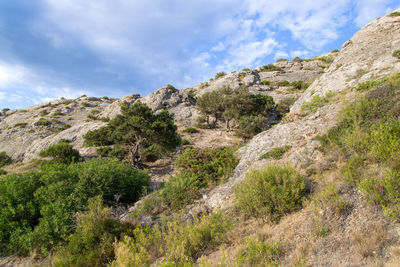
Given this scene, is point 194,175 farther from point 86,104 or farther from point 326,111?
point 86,104

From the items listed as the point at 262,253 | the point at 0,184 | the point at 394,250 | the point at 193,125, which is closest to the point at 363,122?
the point at 394,250

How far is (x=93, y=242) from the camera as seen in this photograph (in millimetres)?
5609

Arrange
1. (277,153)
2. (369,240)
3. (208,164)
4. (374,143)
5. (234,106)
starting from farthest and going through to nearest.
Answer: (234,106) → (208,164) → (277,153) → (374,143) → (369,240)

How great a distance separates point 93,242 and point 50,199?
4192 millimetres

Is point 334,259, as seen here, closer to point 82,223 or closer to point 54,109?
point 82,223

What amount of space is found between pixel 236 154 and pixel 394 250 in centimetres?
873

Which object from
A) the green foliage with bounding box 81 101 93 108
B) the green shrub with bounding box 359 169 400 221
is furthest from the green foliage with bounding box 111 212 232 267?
the green foliage with bounding box 81 101 93 108

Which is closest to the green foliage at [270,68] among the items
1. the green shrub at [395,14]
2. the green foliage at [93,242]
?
the green shrub at [395,14]

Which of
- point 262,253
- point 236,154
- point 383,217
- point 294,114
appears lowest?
point 262,253

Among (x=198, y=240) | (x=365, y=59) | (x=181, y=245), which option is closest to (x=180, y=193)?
(x=198, y=240)

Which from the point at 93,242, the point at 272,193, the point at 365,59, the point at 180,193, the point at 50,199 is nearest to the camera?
the point at 272,193

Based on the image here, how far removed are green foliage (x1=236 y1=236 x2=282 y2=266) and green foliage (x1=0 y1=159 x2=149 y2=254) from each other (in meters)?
6.22

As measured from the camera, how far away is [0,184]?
9.20 metres

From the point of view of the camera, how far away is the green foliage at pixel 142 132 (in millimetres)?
17141
